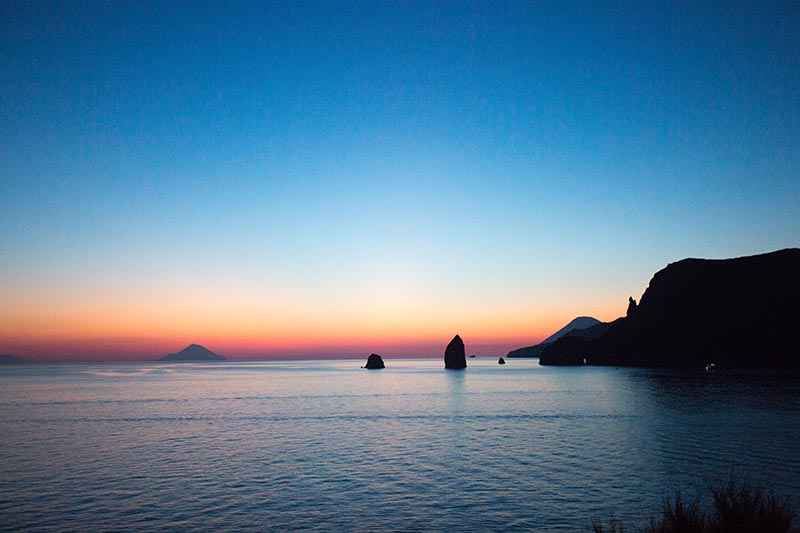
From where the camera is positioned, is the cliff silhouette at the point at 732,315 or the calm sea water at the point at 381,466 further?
the cliff silhouette at the point at 732,315

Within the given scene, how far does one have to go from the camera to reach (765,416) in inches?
1897

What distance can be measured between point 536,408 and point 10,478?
5160cm

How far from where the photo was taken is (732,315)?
17475 cm

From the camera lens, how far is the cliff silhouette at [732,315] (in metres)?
164

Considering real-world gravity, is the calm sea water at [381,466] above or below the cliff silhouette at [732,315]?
below

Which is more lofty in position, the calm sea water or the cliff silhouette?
the cliff silhouette

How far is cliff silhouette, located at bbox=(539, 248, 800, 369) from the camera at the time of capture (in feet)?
538

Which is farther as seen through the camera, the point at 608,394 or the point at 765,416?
the point at 608,394

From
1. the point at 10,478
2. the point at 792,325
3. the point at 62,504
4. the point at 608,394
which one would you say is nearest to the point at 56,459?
the point at 10,478

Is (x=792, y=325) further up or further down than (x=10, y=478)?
further up

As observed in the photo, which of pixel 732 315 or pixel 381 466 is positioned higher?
pixel 732 315

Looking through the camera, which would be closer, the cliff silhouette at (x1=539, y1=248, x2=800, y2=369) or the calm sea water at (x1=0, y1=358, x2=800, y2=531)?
the calm sea water at (x1=0, y1=358, x2=800, y2=531)

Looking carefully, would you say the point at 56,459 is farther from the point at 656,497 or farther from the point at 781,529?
the point at 781,529

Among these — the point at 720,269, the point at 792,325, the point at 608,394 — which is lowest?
the point at 608,394
